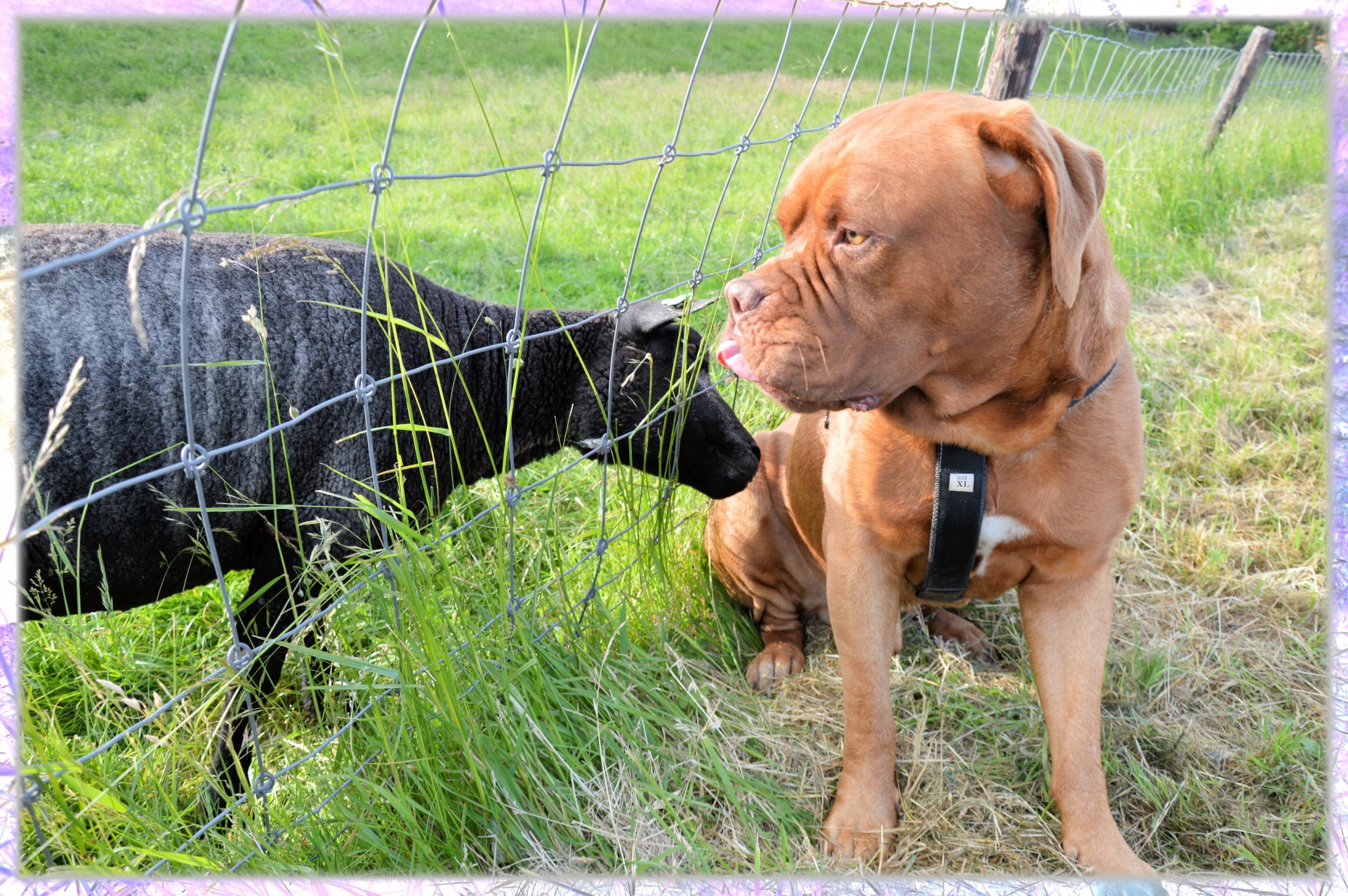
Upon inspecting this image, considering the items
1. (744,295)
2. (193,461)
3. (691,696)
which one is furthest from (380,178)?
(691,696)

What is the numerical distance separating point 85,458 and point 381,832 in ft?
4.41

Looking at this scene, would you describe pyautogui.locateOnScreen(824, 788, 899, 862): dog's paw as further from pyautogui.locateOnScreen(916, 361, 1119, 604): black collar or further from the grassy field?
pyautogui.locateOnScreen(916, 361, 1119, 604): black collar

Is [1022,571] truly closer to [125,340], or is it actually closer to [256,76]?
[125,340]

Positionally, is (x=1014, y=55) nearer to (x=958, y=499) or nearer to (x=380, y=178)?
(x=958, y=499)

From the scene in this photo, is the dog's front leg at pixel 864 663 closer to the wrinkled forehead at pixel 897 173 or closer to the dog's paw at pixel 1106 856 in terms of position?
the dog's paw at pixel 1106 856

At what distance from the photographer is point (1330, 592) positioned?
287cm

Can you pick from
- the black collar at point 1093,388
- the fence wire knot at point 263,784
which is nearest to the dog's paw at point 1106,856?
the black collar at point 1093,388

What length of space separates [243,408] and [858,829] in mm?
2015

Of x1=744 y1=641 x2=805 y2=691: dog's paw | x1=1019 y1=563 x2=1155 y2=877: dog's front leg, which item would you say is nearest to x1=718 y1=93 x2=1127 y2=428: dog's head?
x1=1019 y1=563 x2=1155 y2=877: dog's front leg

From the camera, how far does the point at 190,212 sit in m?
1.30

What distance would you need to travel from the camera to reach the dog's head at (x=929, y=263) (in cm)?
179

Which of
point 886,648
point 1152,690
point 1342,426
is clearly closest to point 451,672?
point 886,648

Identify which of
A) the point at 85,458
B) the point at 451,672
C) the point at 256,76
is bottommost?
the point at 451,672

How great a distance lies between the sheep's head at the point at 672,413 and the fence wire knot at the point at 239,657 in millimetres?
1401
